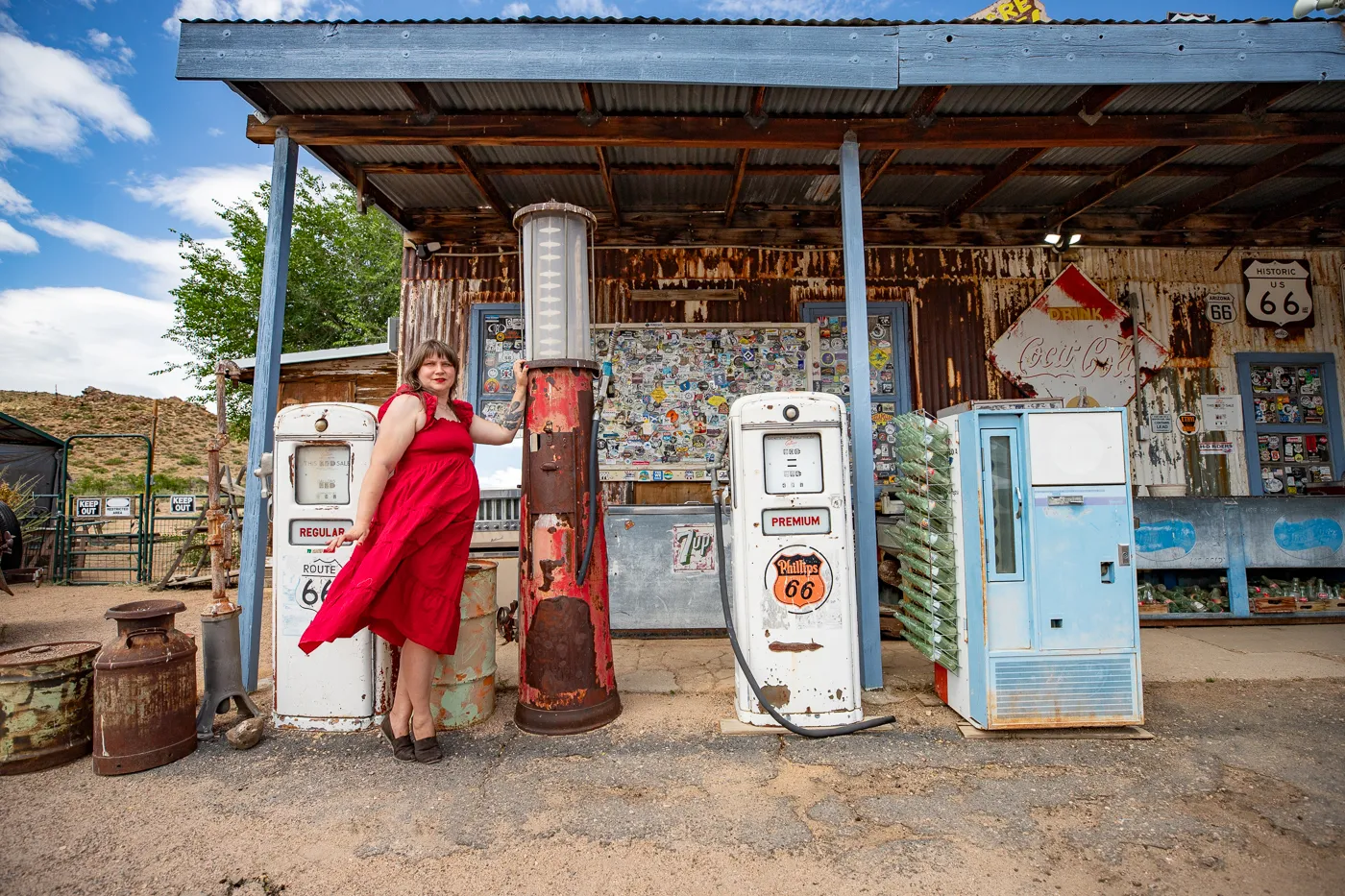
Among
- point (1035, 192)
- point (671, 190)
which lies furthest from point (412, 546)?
point (1035, 192)

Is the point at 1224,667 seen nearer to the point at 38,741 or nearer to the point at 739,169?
the point at 739,169

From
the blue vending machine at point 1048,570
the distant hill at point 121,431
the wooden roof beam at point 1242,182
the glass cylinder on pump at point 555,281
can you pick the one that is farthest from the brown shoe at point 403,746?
the distant hill at point 121,431

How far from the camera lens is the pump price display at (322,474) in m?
3.78

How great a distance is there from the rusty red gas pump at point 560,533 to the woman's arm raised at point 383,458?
0.67 meters

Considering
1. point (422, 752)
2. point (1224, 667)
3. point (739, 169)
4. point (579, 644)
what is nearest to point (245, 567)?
point (422, 752)

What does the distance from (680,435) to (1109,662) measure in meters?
4.02

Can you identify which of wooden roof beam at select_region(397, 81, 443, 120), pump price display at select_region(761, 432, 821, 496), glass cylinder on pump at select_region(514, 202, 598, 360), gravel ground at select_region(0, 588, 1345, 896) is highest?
wooden roof beam at select_region(397, 81, 443, 120)

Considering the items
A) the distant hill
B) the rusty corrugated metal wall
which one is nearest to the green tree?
the distant hill

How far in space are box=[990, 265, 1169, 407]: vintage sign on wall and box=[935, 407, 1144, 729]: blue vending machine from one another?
352 centimetres

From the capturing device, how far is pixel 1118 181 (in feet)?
19.5

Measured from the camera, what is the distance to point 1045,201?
673cm

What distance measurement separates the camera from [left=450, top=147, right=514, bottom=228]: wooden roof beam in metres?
5.39

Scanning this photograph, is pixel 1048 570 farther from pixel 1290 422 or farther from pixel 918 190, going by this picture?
pixel 1290 422

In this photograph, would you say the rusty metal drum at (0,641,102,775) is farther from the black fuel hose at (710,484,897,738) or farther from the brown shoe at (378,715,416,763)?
the black fuel hose at (710,484,897,738)
